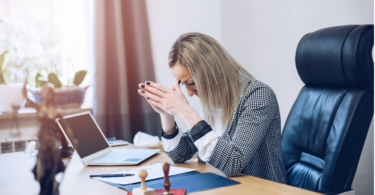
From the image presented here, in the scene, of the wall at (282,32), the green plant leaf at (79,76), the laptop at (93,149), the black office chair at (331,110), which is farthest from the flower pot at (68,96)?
the wall at (282,32)

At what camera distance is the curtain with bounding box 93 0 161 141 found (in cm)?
201

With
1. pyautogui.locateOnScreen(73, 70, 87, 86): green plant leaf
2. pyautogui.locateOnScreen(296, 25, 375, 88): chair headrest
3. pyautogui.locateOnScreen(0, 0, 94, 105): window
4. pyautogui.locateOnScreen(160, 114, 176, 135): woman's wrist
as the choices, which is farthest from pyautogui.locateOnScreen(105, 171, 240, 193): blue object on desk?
pyautogui.locateOnScreen(0, 0, 94, 105): window

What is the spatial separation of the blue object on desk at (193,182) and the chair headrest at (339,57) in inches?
20.2

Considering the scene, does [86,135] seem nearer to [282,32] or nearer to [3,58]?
[3,58]

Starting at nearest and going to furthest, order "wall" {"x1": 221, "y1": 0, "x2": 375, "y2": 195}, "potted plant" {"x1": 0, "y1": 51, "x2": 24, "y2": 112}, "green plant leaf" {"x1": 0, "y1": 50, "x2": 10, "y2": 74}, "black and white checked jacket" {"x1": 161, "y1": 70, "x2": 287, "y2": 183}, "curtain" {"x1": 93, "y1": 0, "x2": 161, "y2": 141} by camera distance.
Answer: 1. "black and white checked jacket" {"x1": 161, "y1": 70, "x2": 287, "y2": 183}
2. "potted plant" {"x1": 0, "y1": 51, "x2": 24, "y2": 112}
3. "wall" {"x1": 221, "y1": 0, "x2": 375, "y2": 195}
4. "green plant leaf" {"x1": 0, "y1": 50, "x2": 10, "y2": 74}
5. "curtain" {"x1": 93, "y1": 0, "x2": 161, "y2": 141}

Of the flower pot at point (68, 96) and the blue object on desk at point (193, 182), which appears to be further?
the flower pot at point (68, 96)

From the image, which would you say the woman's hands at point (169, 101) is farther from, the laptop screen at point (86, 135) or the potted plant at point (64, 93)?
the potted plant at point (64, 93)

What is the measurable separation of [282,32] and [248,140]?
1159 millimetres

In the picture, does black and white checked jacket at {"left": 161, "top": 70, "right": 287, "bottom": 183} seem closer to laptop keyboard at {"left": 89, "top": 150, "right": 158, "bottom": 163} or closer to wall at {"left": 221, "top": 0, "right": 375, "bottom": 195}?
laptop keyboard at {"left": 89, "top": 150, "right": 158, "bottom": 163}

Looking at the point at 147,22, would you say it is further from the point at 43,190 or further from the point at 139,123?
the point at 43,190

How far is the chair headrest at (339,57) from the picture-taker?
948 mm

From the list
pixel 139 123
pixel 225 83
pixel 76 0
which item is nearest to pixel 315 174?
pixel 225 83

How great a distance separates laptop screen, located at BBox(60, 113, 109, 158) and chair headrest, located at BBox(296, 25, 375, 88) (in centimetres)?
84

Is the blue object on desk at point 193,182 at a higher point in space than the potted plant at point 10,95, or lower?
lower
